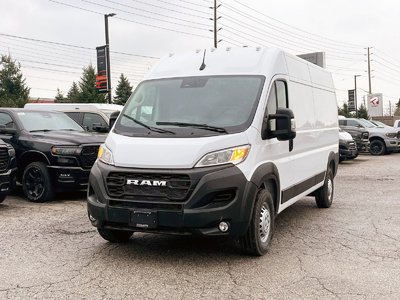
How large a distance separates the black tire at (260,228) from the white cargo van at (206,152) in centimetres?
1

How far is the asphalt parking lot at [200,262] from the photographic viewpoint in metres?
4.18

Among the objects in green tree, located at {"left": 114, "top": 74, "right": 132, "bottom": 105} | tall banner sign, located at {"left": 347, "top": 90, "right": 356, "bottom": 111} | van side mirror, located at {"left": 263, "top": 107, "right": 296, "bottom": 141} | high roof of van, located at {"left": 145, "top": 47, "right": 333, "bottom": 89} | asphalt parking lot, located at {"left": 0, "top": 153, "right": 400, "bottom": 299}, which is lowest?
asphalt parking lot, located at {"left": 0, "top": 153, "right": 400, "bottom": 299}

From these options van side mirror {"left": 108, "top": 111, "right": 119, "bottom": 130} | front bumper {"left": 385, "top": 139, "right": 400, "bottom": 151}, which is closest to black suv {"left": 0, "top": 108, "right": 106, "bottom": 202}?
van side mirror {"left": 108, "top": 111, "right": 119, "bottom": 130}

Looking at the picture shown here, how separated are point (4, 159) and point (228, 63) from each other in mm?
4311

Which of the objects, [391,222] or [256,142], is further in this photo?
[391,222]

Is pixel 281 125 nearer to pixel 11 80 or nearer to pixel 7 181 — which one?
pixel 7 181

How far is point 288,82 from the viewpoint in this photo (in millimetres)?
6145

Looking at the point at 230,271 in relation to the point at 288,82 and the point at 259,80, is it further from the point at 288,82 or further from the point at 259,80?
the point at 288,82

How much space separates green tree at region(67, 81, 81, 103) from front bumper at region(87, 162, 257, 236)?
46666 mm

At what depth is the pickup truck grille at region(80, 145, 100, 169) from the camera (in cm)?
858

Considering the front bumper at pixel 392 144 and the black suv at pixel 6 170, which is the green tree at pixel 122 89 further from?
the black suv at pixel 6 170

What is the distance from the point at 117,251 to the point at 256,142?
204 cm

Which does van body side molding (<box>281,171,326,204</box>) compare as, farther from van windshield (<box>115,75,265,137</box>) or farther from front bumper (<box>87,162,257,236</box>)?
van windshield (<box>115,75,265,137</box>)

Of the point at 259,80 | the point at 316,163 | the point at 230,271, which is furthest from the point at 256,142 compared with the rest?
the point at 316,163
